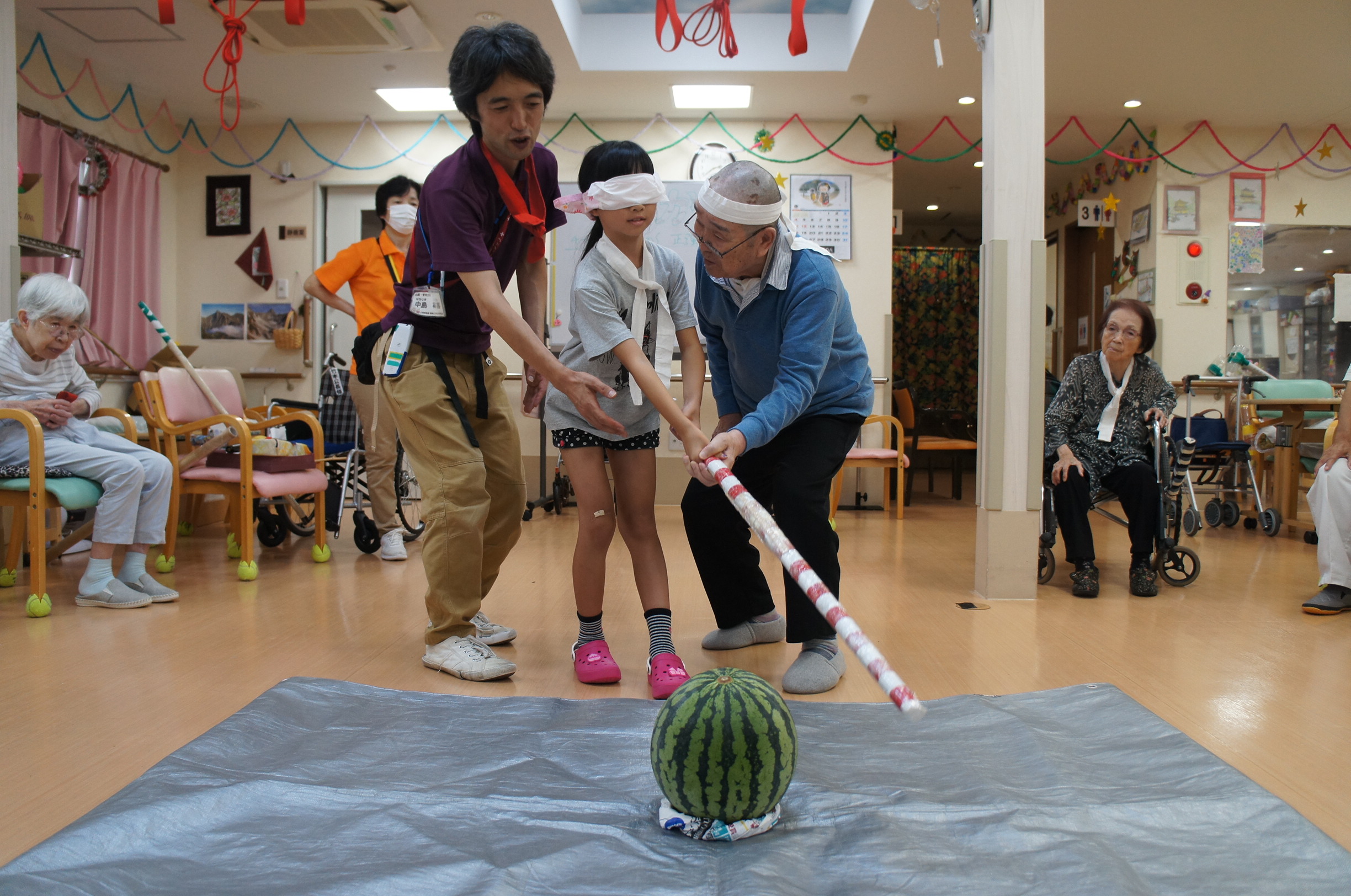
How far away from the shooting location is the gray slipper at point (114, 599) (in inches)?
110

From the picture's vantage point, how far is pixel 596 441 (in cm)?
203

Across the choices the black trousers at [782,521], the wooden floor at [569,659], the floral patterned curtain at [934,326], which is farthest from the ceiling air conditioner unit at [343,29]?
the floral patterned curtain at [934,326]

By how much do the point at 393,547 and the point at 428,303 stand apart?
1.99m

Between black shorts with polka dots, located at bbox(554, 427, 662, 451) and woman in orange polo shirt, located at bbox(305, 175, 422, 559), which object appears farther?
woman in orange polo shirt, located at bbox(305, 175, 422, 559)

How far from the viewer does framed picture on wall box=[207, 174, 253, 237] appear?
20.1 ft

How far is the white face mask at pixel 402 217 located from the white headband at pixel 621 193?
2.09 m

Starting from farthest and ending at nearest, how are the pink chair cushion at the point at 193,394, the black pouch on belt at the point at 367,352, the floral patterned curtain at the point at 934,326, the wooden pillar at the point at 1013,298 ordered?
the floral patterned curtain at the point at 934,326 < the pink chair cushion at the point at 193,394 < the wooden pillar at the point at 1013,298 < the black pouch on belt at the point at 367,352

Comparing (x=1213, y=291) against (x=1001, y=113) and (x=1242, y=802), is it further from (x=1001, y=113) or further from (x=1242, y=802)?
(x=1242, y=802)

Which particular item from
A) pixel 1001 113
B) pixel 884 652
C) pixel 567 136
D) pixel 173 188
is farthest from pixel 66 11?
pixel 884 652

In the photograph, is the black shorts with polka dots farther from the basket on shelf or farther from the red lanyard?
the basket on shelf

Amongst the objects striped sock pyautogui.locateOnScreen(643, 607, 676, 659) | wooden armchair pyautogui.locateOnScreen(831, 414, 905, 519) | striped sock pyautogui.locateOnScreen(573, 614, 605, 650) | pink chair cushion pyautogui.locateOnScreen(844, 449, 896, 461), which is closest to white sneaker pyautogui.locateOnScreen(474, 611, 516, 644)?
striped sock pyautogui.locateOnScreen(573, 614, 605, 650)

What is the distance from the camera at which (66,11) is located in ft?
14.5

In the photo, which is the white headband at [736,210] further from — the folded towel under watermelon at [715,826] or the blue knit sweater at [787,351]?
the folded towel under watermelon at [715,826]

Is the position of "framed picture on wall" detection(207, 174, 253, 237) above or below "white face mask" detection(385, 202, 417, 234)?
above
